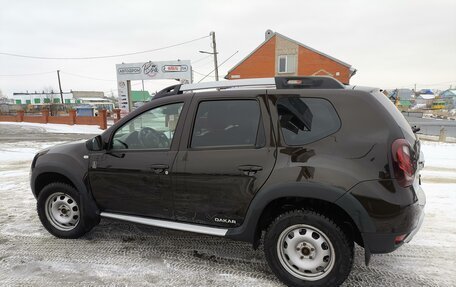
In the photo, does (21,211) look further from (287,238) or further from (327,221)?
(327,221)

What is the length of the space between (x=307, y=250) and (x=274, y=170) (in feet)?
2.45

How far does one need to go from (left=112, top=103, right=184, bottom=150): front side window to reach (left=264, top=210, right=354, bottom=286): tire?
4.68ft

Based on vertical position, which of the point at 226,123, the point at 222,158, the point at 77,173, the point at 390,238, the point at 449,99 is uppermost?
the point at 226,123

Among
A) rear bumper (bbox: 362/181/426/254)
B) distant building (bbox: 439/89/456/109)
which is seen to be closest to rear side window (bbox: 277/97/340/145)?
rear bumper (bbox: 362/181/426/254)

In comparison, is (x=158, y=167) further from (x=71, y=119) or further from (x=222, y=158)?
(x=71, y=119)

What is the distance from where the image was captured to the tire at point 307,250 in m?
2.76

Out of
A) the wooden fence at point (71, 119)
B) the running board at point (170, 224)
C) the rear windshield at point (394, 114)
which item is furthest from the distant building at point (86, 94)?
the rear windshield at point (394, 114)

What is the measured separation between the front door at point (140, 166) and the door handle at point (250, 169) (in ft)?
2.44

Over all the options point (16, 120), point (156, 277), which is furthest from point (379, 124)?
point (16, 120)

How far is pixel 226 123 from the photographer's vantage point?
319 cm

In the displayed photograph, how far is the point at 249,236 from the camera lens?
9.91ft

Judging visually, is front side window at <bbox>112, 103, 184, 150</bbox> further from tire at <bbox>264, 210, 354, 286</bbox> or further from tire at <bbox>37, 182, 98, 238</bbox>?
tire at <bbox>264, 210, 354, 286</bbox>

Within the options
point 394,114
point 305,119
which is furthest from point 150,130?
point 394,114

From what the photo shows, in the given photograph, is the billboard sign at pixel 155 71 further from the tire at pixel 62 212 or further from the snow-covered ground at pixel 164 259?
the tire at pixel 62 212
